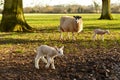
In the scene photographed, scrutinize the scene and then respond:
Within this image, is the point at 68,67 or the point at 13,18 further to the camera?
the point at 13,18

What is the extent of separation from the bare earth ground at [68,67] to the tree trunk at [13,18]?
35.7ft

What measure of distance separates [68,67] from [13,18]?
548 inches

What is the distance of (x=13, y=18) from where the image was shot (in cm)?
2506

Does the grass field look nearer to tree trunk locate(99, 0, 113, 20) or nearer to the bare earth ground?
the bare earth ground

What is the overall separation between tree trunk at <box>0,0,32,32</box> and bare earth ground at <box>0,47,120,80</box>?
10.9 m

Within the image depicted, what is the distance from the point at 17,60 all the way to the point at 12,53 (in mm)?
1578

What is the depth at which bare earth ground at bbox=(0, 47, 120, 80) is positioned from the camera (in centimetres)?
1082

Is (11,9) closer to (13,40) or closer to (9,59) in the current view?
(13,40)

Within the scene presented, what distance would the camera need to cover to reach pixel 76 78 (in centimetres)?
1082

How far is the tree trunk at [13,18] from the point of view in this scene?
2478 centimetres

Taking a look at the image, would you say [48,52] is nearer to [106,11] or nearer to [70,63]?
[70,63]

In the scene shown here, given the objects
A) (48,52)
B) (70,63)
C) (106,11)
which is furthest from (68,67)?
(106,11)

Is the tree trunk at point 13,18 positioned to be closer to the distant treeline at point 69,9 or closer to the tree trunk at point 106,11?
the tree trunk at point 106,11

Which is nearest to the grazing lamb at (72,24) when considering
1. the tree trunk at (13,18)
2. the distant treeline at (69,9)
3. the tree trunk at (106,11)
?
the tree trunk at (13,18)
